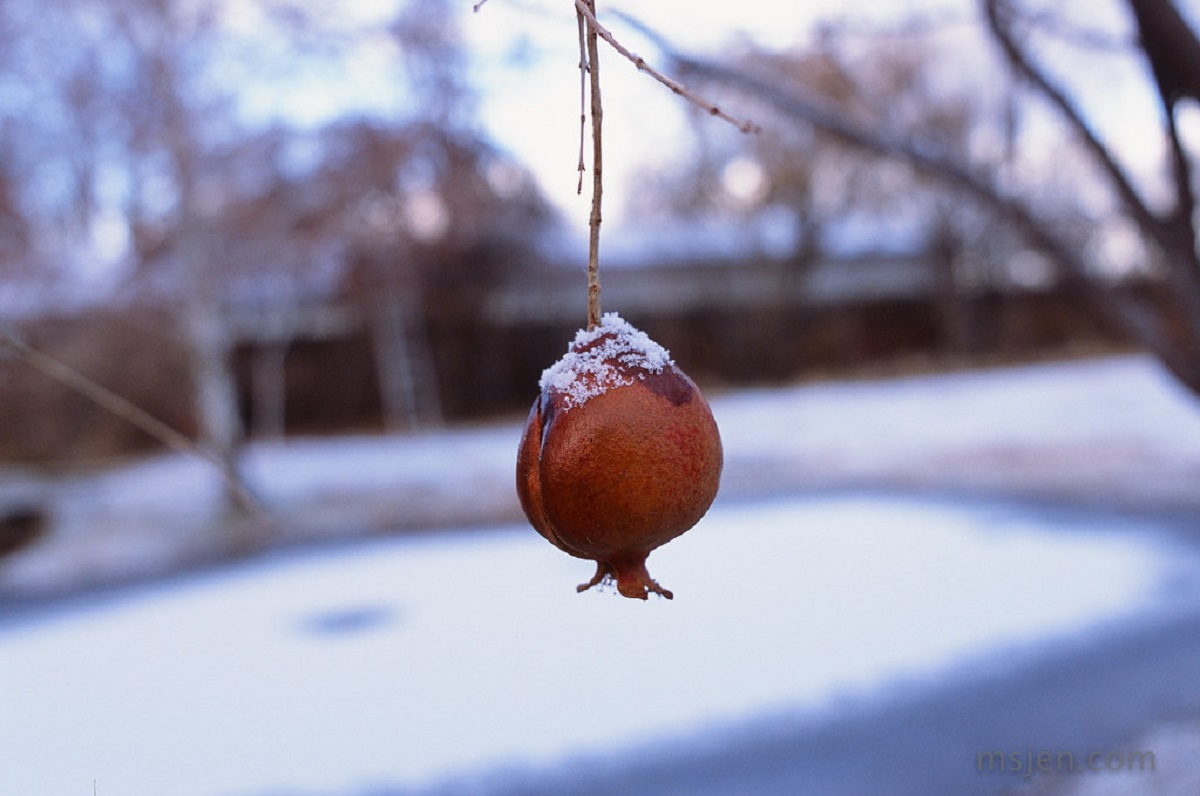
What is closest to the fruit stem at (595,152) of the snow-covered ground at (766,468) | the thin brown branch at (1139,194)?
the thin brown branch at (1139,194)

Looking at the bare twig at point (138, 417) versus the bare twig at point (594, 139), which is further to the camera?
the bare twig at point (138, 417)

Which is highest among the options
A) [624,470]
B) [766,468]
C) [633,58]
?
[766,468]

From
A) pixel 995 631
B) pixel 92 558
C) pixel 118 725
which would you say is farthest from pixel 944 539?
pixel 92 558

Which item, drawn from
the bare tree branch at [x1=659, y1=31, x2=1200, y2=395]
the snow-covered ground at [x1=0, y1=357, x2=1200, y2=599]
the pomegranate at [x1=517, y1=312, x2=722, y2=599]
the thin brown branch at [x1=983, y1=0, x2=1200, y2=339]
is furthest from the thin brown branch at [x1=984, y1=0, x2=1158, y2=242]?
the snow-covered ground at [x1=0, y1=357, x2=1200, y2=599]

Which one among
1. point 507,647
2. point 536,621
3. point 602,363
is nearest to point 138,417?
point 602,363

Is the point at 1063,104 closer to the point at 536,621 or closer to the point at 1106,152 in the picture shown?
the point at 1106,152

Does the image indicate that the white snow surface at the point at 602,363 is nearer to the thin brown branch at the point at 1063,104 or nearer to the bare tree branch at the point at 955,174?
the bare tree branch at the point at 955,174

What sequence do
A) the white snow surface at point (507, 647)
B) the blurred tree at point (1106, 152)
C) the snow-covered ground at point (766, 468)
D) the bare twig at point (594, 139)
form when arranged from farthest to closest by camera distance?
1. the snow-covered ground at point (766, 468)
2. the white snow surface at point (507, 647)
3. the blurred tree at point (1106, 152)
4. the bare twig at point (594, 139)
